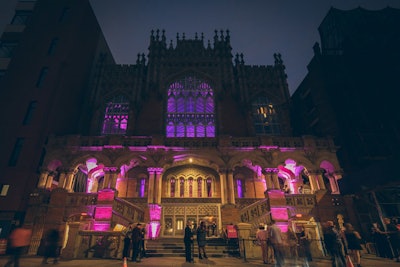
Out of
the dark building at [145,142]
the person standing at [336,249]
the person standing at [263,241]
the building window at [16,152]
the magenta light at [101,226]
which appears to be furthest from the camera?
the building window at [16,152]

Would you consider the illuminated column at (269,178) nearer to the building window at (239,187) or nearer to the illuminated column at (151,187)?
the building window at (239,187)

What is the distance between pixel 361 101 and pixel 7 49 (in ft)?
124

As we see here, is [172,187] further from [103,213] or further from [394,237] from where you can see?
[394,237]

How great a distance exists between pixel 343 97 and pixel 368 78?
355 centimetres

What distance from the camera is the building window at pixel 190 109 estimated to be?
24812 mm

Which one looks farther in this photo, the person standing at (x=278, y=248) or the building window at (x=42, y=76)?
the building window at (x=42, y=76)

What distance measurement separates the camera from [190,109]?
2591 centimetres

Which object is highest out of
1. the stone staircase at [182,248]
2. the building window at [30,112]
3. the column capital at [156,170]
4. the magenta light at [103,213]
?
the building window at [30,112]

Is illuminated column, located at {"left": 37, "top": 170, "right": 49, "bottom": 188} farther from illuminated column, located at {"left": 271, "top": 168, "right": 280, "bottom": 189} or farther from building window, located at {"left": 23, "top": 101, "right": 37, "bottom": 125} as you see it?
illuminated column, located at {"left": 271, "top": 168, "right": 280, "bottom": 189}

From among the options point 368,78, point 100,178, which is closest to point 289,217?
point 368,78

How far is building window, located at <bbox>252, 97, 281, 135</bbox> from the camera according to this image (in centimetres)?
2534

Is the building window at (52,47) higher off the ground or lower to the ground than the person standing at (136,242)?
higher

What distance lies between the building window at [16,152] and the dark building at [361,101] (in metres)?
27.1

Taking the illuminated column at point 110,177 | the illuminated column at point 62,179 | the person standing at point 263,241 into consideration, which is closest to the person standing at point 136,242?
the person standing at point 263,241
